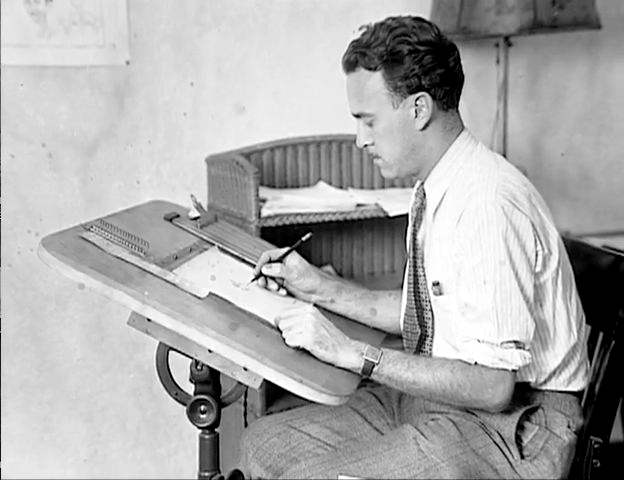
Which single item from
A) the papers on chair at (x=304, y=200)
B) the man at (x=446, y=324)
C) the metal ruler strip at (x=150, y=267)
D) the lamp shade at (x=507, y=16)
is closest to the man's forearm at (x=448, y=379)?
the man at (x=446, y=324)

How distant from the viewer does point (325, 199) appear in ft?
7.00

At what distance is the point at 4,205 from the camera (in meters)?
2.14

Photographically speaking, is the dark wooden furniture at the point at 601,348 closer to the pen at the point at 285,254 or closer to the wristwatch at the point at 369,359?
the wristwatch at the point at 369,359

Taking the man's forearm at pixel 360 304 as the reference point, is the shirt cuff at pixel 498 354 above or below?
above

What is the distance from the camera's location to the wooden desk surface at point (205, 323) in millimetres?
1356

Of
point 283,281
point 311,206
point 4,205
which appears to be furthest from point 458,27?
point 4,205

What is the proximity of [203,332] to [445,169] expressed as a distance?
536 millimetres

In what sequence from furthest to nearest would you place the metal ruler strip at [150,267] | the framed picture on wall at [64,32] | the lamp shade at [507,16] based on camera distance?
the lamp shade at [507,16], the framed picture on wall at [64,32], the metal ruler strip at [150,267]

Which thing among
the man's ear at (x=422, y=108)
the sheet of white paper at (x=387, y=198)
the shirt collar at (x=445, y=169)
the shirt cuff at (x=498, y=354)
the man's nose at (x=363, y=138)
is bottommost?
the shirt cuff at (x=498, y=354)

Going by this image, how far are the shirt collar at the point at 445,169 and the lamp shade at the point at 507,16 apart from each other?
0.69 metres

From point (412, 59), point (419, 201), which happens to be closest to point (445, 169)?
point (419, 201)

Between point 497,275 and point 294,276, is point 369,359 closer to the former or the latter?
point 497,275

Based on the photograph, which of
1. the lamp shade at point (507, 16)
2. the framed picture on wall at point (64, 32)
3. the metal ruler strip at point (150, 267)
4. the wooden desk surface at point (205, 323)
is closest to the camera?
the wooden desk surface at point (205, 323)

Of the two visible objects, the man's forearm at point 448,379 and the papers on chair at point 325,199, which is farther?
the papers on chair at point 325,199
